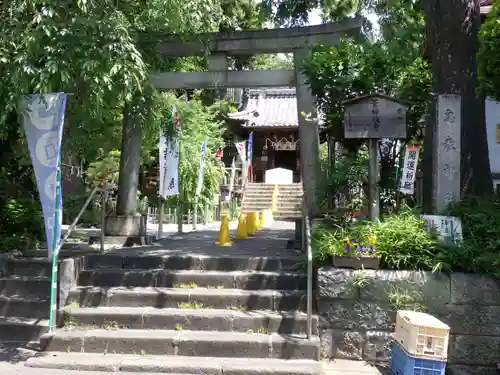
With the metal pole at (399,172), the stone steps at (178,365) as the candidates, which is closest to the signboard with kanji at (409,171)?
the metal pole at (399,172)

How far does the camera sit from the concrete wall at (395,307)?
5.68m

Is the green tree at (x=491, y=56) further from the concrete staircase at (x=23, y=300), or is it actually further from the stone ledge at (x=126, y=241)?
the concrete staircase at (x=23, y=300)

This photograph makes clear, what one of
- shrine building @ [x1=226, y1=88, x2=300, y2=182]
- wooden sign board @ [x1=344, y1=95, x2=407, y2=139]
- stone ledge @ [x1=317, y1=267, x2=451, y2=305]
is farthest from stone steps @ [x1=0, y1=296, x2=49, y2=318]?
shrine building @ [x1=226, y1=88, x2=300, y2=182]

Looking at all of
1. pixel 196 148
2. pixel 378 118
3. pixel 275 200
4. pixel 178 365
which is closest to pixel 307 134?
pixel 378 118

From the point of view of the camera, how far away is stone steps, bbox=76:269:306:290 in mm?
6602

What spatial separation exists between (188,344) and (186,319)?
42 cm

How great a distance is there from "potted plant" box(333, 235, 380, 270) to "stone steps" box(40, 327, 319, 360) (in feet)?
3.19

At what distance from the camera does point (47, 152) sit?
5.88m

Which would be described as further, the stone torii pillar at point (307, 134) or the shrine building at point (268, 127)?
the shrine building at point (268, 127)

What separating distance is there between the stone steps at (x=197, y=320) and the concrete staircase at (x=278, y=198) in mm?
16460

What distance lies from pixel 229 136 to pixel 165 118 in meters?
17.3

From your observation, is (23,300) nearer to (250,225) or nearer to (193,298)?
(193,298)

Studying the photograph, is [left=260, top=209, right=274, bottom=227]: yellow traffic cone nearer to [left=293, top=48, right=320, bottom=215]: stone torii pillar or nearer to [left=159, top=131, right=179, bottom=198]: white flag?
[left=159, top=131, right=179, bottom=198]: white flag

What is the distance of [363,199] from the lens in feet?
25.5
